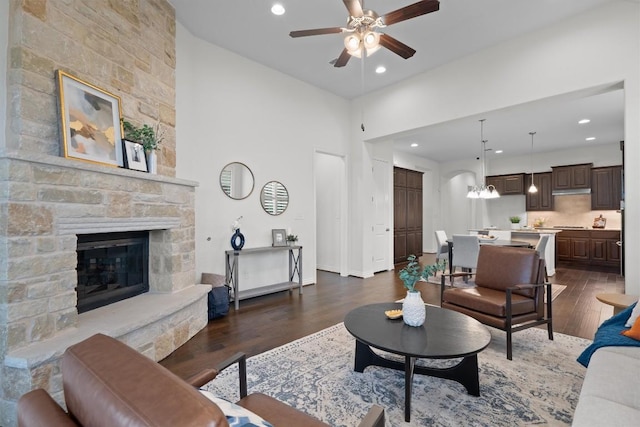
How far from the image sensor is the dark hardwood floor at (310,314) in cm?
280

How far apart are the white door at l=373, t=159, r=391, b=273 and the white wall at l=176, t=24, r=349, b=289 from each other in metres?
1.19

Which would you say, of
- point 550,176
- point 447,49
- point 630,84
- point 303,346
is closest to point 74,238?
point 303,346

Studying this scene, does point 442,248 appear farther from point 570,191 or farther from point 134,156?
point 134,156

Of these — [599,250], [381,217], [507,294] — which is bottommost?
[599,250]

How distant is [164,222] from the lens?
116 inches

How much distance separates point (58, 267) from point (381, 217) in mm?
5357

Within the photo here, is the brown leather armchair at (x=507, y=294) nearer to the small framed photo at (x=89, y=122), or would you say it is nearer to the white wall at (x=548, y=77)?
the white wall at (x=548, y=77)

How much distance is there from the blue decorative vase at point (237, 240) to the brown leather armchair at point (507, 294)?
103 inches

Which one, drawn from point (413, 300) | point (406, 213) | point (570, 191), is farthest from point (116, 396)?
point (570, 191)

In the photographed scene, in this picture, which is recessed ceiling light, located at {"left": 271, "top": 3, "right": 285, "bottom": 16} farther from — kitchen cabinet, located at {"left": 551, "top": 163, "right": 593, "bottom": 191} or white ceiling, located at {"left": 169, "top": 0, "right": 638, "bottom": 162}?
kitchen cabinet, located at {"left": 551, "top": 163, "right": 593, "bottom": 191}

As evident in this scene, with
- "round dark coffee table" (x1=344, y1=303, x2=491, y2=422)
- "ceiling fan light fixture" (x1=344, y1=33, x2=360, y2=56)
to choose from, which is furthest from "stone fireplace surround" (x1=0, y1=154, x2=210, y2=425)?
"ceiling fan light fixture" (x1=344, y1=33, x2=360, y2=56)

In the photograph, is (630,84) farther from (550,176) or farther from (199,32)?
(550,176)

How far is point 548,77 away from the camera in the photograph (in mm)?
3643

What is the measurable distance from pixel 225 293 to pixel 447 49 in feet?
14.1
